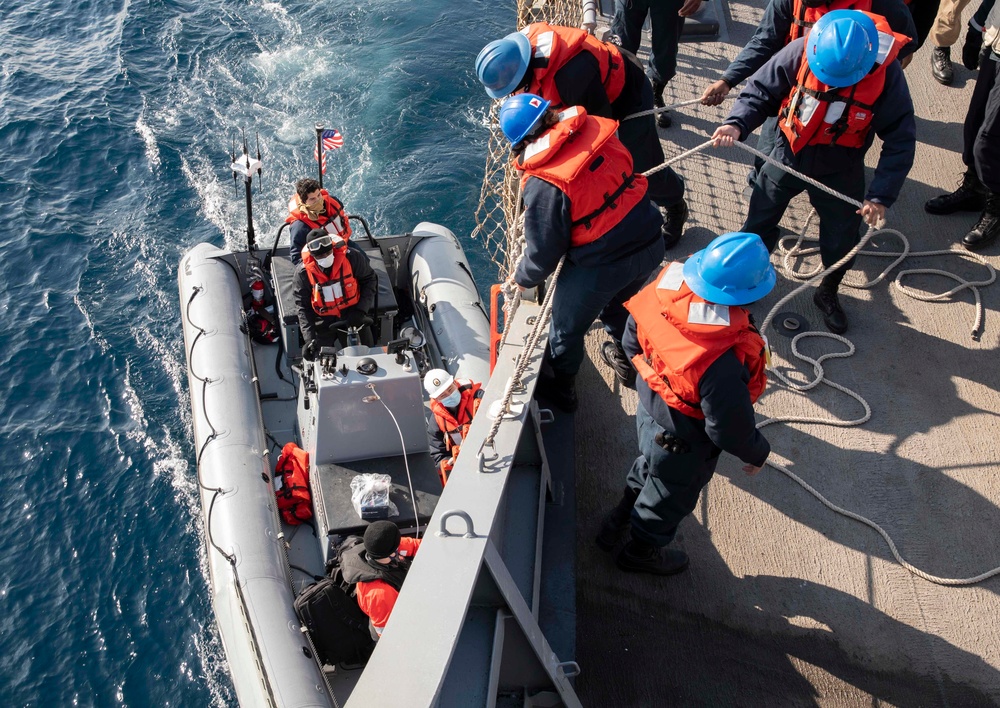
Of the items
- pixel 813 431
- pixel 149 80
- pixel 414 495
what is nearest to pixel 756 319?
pixel 813 431

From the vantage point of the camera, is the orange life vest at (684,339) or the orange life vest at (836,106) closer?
the orange life vest at (684,339)

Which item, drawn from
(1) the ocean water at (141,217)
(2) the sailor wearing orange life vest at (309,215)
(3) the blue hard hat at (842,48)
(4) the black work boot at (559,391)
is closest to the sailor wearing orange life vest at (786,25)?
(3) the blue hard hat at (842,48)

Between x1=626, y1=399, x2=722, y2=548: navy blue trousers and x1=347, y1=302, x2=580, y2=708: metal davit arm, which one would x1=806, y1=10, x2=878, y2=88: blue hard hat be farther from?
x1=347, y1=302, x2=580, y2=708: metal davit arm

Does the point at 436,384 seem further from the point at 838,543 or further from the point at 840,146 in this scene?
the point at 840,146

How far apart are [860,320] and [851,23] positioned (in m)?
1.78

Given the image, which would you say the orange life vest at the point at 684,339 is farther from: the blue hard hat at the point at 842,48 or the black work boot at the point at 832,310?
the black work boot at the point at 832,310

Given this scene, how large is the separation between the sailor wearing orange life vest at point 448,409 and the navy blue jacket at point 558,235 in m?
1.29

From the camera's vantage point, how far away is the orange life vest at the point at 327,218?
6480mm

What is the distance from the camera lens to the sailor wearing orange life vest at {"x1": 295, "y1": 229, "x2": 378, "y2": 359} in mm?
6027

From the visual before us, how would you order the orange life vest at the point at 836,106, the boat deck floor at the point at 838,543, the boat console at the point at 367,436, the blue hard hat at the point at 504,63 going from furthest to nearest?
the boat console at the point at 367,436 < the blue hard hat at the point at 504,63 < the orange life vest at the point at 836,106 < the boat deck floor at the point at 838,543

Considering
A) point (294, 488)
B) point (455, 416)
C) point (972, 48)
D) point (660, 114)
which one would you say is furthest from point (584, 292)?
point (972, 48)

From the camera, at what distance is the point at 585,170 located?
11.2 ft

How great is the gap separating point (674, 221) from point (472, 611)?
10.3 feet

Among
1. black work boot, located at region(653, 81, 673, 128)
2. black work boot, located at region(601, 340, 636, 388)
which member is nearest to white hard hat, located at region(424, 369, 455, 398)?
black work boot, located at region(601, 340, 636, 388)
